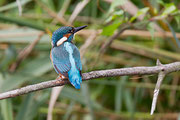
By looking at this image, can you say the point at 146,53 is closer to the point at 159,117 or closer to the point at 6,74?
the point at 159,117

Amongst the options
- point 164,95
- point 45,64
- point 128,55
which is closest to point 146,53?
point 128,55

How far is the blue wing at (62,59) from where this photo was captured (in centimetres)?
176

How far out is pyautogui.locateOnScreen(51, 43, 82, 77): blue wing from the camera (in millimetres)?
1764

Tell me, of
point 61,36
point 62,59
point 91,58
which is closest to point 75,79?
point 62,59

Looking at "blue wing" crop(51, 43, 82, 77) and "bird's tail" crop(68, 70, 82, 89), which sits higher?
"blue wing" crop(51, 43, 82, 77)

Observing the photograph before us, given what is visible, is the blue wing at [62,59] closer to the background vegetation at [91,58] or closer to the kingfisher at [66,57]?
the kingfisher at [66,57]

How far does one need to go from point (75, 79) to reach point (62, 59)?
0.28m

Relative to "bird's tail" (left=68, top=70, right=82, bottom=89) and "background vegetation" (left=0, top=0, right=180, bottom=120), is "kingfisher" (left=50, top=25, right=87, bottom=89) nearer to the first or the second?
"bird's tail" (left=68, top=70, right=82, bottom=89)

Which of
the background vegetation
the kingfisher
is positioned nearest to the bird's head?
the kingfisher

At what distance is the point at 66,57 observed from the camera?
6.17 feet

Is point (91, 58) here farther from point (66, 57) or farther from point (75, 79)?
point (75, 79)

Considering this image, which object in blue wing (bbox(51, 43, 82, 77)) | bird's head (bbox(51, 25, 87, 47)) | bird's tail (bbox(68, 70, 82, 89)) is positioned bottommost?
bird's tail (bbox(68, 70, 82, 89))

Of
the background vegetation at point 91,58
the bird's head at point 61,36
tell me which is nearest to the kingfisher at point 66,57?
the bird's head at point 61,36

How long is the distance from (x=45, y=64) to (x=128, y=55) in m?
1.09
